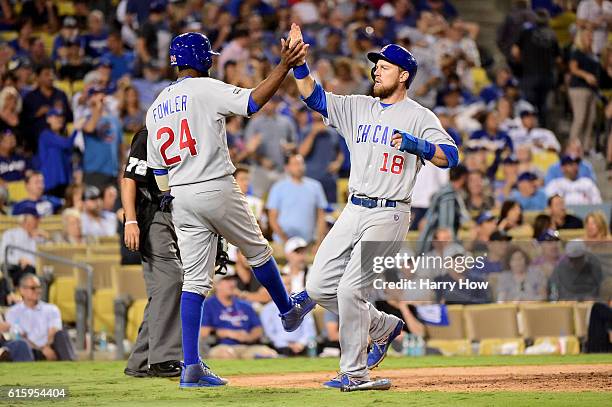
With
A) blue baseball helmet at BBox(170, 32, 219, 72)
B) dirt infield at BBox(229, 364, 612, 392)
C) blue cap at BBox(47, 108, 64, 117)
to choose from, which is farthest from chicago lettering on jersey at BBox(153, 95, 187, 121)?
blue cap at BBox(47, 108, 64, 117)

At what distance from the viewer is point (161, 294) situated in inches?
309

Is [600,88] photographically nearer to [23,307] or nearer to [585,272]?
[585,272]

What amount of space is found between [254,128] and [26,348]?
4850 millimetres

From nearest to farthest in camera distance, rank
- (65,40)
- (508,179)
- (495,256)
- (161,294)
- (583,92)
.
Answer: (161,294) < (495,256) < (508,179) < (65,40) < (583,92)

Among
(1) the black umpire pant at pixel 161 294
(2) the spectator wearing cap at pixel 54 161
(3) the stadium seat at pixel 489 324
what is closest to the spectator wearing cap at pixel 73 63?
(2) the spectator wearing cap at pixel 54 161

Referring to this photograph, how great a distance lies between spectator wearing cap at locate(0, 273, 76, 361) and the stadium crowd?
21mm

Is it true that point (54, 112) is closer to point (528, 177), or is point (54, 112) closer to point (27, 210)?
point (27, 210)

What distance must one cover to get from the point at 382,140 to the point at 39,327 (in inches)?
175

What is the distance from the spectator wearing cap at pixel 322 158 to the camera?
46.1ft

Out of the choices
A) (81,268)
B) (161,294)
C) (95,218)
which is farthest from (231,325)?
(95,218)

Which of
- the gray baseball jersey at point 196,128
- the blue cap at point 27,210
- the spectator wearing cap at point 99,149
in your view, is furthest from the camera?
the spectator wearing cap at point 99,149

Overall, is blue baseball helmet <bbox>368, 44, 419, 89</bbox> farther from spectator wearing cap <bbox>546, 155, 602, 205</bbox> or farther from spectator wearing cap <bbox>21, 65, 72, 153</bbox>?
spectator wearing cap <bbox>21, 65, 72, 153</bbox>

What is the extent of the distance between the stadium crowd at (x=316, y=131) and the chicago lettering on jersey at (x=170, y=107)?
348 centimetres

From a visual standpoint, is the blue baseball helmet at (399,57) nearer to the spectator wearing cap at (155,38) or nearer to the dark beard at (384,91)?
the dark beard at (384,91)
